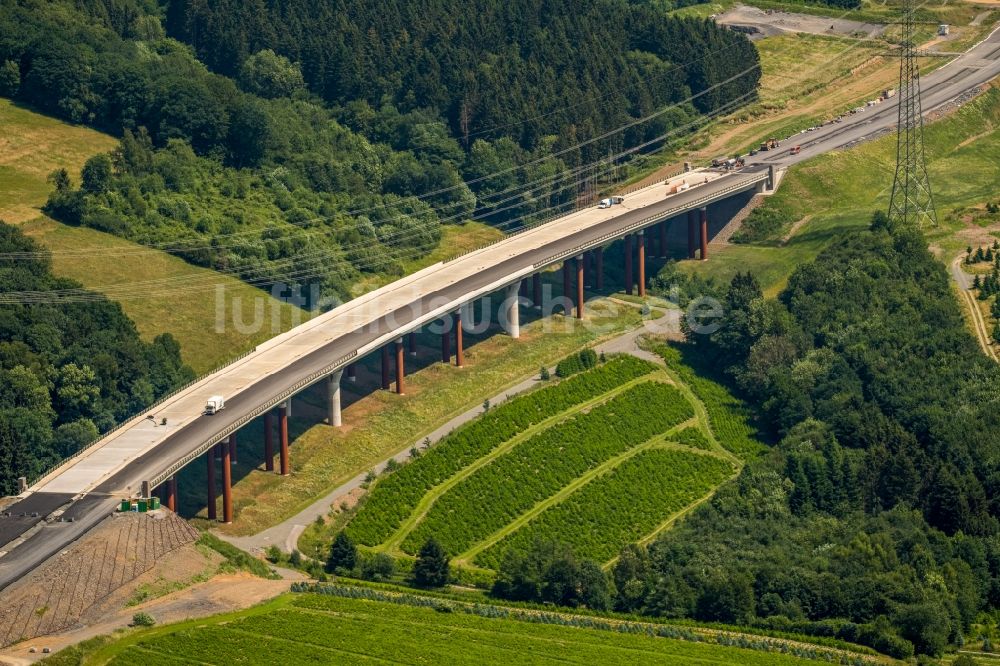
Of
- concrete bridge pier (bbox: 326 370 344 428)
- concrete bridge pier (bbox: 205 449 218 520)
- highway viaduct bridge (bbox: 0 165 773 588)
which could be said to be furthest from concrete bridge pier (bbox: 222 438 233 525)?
concrete bridge pier (bbox: 326 370 344 428)

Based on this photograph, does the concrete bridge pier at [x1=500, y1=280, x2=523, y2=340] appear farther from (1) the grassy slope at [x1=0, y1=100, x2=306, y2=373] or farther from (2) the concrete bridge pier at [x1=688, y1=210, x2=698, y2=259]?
(2) the concrete bridge pier at [x1=688, y1=210, x2=698, y2=259]

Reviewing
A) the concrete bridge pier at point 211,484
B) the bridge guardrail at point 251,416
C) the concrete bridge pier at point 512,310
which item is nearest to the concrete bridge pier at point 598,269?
the concrete bridge pier at point 512,310

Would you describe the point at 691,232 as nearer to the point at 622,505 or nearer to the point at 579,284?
the point at 579,284

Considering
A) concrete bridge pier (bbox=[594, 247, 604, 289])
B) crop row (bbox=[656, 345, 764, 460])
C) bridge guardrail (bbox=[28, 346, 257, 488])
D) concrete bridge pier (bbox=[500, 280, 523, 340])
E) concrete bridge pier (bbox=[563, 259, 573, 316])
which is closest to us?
bridge guardrail (bbox=[28, 346, 257, 488])

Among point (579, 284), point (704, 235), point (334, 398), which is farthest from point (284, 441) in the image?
point (704, 235)

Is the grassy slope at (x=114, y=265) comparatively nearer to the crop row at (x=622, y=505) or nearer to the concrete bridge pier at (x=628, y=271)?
the crop row at (x=622, y=505)

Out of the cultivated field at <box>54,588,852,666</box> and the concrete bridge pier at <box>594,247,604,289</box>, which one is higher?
the concrete bridge pier at <box>594,247,604,289</box>
